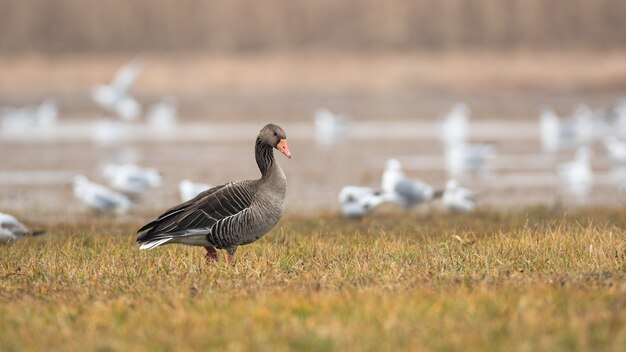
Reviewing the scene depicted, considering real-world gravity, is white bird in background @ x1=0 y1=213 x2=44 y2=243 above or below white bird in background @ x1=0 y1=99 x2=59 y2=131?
below

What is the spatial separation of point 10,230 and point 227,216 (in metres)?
2.86

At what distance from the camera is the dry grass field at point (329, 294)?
561cm

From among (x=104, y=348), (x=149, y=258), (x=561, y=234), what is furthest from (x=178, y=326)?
(x=561, y=234)

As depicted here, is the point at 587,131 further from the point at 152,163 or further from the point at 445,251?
the point at 445,251

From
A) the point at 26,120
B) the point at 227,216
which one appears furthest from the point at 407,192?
the point at 26,120

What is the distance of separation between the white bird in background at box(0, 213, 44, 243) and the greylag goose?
2.27 meters

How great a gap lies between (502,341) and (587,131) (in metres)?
25.1

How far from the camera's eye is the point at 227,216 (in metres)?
8.56

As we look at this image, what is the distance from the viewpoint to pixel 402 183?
14766mm

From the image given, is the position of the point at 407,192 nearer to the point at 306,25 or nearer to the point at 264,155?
the point at 264,155

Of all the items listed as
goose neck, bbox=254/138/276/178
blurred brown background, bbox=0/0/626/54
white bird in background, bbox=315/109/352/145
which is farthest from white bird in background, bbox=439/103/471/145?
blurred brown background, bbox=0/0/626/54

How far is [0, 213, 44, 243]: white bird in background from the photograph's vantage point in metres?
10.3

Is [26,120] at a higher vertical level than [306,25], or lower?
lower

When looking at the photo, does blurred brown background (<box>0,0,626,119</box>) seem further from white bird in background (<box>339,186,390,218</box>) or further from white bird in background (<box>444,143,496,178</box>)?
white bird in background (<box>339,186,390,218</box>)
